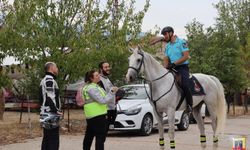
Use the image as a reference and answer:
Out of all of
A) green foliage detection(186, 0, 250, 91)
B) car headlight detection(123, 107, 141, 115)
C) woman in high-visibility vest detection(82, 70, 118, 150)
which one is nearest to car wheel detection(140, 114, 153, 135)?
car headlight detection(123, 107, 141, 115)

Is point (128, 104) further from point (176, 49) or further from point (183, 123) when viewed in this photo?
point (176, 49)

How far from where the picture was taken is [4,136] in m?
13.9

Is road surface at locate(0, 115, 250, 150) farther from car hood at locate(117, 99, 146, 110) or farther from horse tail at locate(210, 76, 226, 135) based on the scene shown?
car hood at locate(117, 99, 146, 110)

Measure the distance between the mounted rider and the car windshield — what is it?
19.4 ft

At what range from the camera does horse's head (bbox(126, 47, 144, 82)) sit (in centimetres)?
891

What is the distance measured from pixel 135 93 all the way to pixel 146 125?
1.55m

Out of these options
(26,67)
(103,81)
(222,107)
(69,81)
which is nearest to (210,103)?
(222,107)

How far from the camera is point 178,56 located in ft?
32.5

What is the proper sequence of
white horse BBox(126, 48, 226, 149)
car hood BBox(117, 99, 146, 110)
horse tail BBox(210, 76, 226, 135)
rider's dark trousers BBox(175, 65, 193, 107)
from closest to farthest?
1. white horse BBox(126, 48, 226, 149)
2. rider's dark trousers BBox(175, 65, 193, 107)
3. horse tail BBox(210, 76, 226, 135)
4. car hood BBox(117, 99, 146, 110)

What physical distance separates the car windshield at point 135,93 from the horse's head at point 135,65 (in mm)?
6706

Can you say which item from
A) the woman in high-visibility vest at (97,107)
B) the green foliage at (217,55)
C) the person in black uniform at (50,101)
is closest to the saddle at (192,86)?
the woman in high-visibility vest at (97,107)

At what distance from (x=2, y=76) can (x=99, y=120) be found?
450cm

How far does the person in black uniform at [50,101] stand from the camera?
25.9ft

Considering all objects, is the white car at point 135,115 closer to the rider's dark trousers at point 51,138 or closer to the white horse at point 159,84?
the white horse at point 159,84
